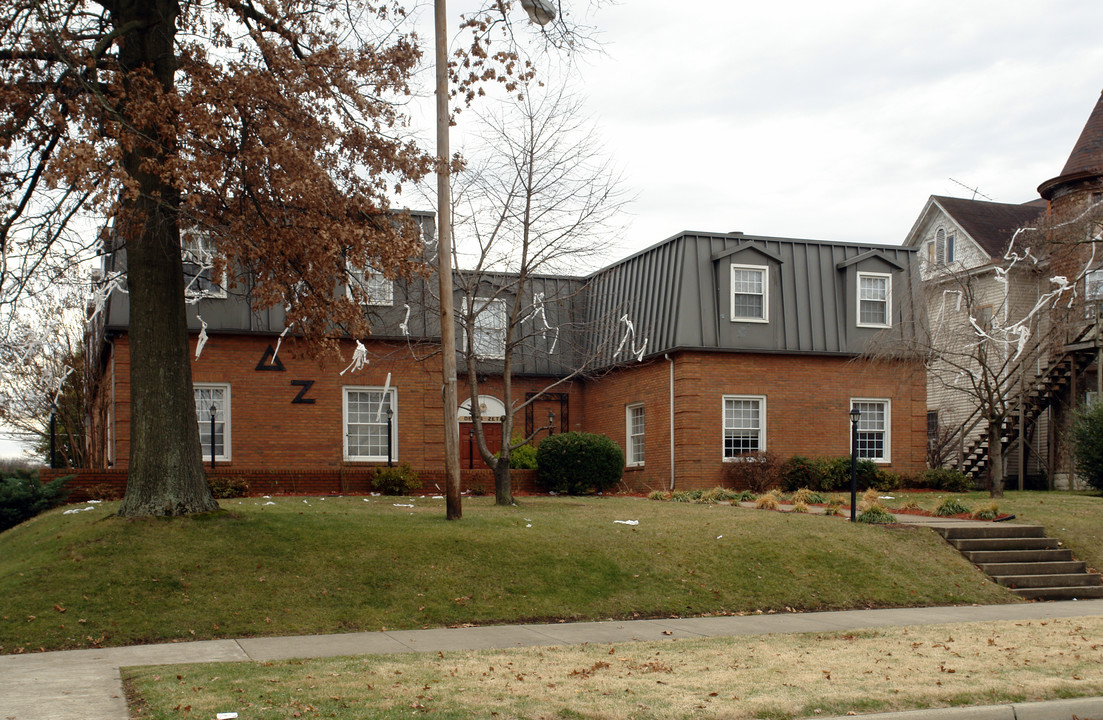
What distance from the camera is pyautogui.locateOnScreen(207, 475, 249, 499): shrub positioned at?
20375 millimetres

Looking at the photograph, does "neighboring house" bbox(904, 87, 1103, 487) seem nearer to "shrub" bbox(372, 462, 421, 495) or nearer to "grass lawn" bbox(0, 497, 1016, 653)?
"grass lawn" bbox(0, 497, 1016, 653)

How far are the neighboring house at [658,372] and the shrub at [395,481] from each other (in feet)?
2.52

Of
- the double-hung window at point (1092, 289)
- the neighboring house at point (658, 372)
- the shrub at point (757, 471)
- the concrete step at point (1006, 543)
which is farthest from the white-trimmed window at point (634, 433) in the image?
the double-hung window at point (1092, 289)

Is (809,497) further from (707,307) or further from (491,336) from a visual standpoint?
(491,336)

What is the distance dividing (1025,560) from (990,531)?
794mm

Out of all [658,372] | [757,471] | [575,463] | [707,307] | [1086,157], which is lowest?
[757,471]

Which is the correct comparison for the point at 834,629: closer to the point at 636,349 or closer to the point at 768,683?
the point at 768,683

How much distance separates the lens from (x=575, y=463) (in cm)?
2388

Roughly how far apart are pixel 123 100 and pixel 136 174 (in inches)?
38.3

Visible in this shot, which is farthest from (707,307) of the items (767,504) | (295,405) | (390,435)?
(295,405)

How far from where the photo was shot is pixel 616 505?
20047mm

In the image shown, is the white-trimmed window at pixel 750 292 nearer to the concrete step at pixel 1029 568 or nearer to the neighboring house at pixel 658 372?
the neighboring house at pixel 658 372

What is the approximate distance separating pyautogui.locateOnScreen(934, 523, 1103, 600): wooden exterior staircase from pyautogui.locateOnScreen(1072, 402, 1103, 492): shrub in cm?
815

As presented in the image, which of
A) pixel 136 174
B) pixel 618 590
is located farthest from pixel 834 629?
pixel 136 174
